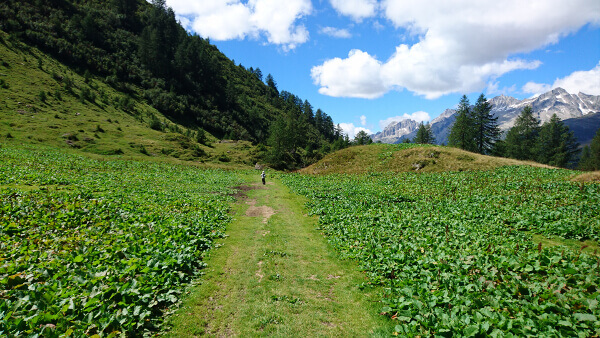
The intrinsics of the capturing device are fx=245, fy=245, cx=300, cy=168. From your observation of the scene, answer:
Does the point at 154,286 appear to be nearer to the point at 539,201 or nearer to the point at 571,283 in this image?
the point at 571,283

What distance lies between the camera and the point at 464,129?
73.8m

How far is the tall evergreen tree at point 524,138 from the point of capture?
3243 inches

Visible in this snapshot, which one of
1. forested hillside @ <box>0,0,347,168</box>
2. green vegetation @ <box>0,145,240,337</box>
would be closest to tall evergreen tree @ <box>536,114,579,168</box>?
forested hillside @ <box>0,0,347,168</box>

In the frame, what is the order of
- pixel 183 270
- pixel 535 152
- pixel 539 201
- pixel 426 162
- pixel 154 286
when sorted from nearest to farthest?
pixel 154 286, pixel 183 270, pixel 539 201, pixel 426 162, pixel 535 152

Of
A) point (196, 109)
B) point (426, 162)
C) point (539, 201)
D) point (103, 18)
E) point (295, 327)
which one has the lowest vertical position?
point (295, 327)

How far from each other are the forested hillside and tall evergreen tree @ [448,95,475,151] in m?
54.7

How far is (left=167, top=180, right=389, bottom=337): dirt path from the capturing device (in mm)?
7199

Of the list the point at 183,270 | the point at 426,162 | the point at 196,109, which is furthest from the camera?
the point at 196,109

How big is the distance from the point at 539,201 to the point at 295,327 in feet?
64.6

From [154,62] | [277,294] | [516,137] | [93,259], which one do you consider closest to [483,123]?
[516,137]

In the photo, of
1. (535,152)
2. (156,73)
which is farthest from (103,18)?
(535,152)

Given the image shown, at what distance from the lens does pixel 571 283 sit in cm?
709

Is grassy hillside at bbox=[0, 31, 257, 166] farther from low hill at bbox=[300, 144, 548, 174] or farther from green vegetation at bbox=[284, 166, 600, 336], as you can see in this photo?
green vegetation at bbox=[284, 166, 600, 336]

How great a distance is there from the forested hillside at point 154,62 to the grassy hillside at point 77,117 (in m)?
10.1
